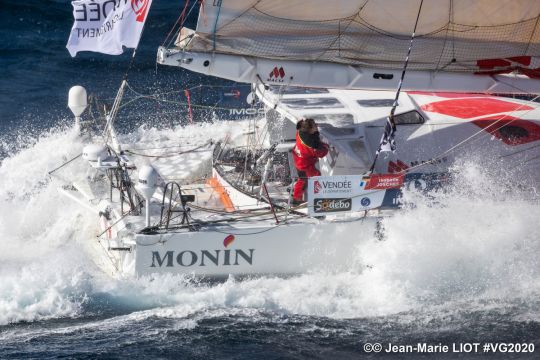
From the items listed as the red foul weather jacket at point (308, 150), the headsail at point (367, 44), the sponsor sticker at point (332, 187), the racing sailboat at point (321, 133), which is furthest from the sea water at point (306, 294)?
the headsail at point (367, 44)

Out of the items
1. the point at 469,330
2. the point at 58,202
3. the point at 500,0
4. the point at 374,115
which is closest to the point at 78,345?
the point at 58,202

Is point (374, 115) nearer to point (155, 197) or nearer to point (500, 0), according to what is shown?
point (500, 0)

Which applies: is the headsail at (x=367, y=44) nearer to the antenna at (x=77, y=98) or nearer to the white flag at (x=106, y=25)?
the white flag at (x=106, y=25)

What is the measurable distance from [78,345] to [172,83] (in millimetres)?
8848

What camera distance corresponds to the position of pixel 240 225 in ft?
38.5

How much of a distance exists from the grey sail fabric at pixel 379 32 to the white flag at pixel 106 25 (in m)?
0.77

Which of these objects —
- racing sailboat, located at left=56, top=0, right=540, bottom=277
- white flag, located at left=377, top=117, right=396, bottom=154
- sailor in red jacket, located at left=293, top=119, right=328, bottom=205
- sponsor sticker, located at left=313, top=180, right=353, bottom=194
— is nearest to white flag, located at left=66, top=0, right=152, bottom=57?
racing sailboat, located at left=56, top=0, right=540, bottom=277

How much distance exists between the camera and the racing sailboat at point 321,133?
458 inches

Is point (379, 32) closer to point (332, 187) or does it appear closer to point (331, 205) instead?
point (332, 187)

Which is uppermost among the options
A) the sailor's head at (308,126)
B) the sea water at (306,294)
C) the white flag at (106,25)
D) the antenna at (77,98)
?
the white flag at (106,25)

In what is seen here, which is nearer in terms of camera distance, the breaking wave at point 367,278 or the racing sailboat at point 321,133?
the breaking wave at point 367,278

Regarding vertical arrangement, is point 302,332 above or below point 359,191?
below

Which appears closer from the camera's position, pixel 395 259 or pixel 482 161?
pixel 395 259

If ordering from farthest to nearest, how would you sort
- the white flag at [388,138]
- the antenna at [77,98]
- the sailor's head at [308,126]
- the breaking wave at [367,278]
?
the antenna at [77,98] → the sailor's head at [308,126] → the white flag at [388,138] → the breaking wave at [367,278]
